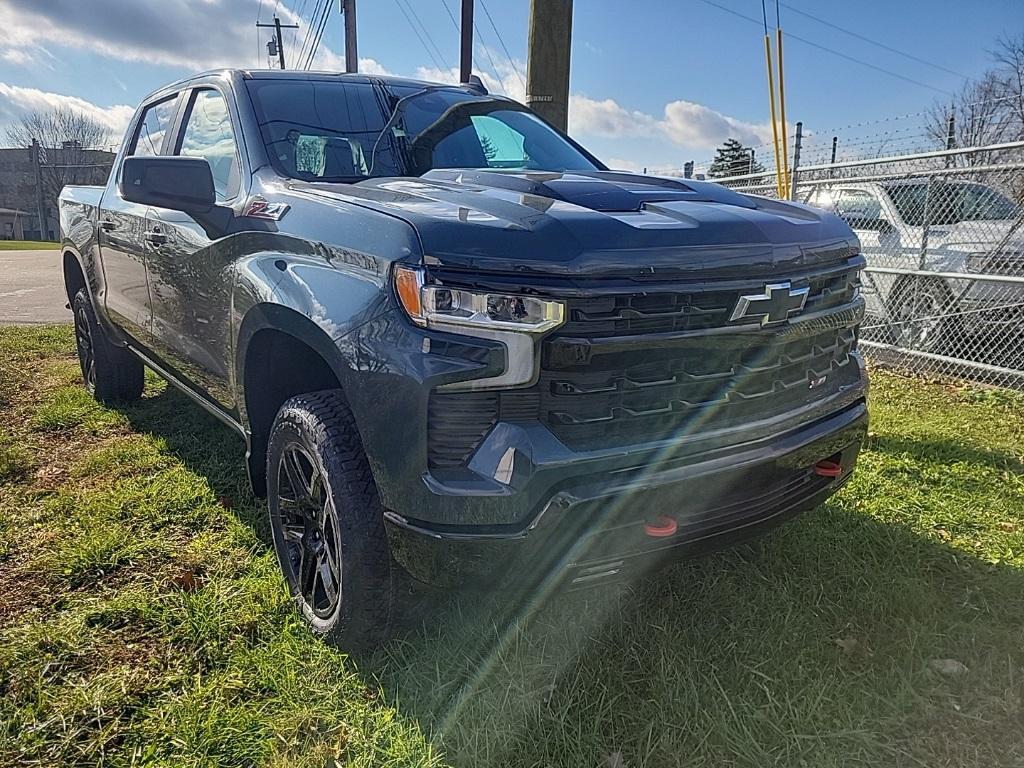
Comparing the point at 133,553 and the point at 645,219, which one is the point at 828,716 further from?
the point at 133,553

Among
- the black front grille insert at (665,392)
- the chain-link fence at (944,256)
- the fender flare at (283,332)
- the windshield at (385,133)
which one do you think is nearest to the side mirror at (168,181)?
the windshield at (385,133)

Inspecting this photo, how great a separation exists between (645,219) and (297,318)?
1.01 meters

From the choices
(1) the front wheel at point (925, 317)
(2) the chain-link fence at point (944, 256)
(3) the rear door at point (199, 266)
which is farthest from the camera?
(1) the front wheel at point (925, 317)

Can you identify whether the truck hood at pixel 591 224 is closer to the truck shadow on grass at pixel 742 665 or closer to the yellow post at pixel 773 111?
the truck shadow on grass at pixel 742 665

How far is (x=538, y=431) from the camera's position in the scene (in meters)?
1.74

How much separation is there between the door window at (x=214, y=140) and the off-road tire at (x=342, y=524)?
3.17ft

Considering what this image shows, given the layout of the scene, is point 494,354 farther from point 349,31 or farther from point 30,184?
point 30,184

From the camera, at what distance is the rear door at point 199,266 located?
2654 millimetres

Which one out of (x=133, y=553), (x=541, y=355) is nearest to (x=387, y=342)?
(x=541, y=355)

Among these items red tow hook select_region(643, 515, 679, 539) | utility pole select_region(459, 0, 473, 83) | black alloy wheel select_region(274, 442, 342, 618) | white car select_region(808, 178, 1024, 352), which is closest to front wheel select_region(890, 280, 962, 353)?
white car select_region(808, 178, 1024, 352)

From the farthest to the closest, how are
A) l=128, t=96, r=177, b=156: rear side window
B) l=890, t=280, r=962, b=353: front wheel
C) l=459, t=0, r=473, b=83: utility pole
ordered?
l=459, t=0, r=473, b=83: utility pole → l=890, t=280, r=962, b=353: front wheel → l=128, t=96, r=177, b=156: rear side window

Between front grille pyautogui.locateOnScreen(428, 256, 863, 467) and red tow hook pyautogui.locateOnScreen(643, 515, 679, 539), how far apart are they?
8.2 inches

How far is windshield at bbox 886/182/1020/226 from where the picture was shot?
18.8 feet

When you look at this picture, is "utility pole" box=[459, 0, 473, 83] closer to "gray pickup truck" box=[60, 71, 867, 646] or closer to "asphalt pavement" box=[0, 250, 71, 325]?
"asphalt pavement" box=[0, 250, 71, 325]
